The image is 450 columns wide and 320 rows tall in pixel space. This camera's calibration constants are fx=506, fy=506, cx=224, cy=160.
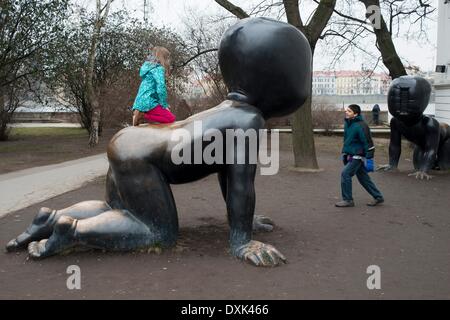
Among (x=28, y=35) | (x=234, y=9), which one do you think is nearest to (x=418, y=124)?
(x=234, y=9)

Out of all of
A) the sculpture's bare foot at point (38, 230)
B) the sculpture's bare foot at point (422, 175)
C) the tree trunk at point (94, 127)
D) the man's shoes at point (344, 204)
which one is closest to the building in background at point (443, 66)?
the sculpture's bare foot at point (422, 175)

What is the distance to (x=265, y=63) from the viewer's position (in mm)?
4922

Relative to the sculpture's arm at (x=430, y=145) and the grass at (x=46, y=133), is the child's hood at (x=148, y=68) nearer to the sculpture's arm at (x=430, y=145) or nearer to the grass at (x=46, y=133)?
the sculpture's arm at (x=430, y=145)

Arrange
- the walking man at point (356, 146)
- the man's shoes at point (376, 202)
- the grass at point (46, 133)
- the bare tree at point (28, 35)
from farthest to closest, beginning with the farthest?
the grass at point (46, 133) → the bare tree at point (28, 35) → the man's shoes at point (376, 202) → the walking man at point (356, 146)

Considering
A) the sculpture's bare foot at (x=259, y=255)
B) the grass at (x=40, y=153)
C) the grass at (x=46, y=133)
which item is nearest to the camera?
the sculpture's bare foot at (x=259, y=255)

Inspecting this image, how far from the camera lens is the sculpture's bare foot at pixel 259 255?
471cm

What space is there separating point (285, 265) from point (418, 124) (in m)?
7.68

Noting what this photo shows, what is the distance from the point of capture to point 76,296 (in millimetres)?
4027

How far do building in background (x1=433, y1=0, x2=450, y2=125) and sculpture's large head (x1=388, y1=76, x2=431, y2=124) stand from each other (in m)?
8.84

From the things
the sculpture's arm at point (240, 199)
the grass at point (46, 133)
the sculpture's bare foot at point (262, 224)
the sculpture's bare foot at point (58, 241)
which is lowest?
the grass at point (46, 133)

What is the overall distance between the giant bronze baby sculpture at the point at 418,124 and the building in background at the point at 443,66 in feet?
25.7

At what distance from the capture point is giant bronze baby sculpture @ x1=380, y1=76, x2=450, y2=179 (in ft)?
35.7
